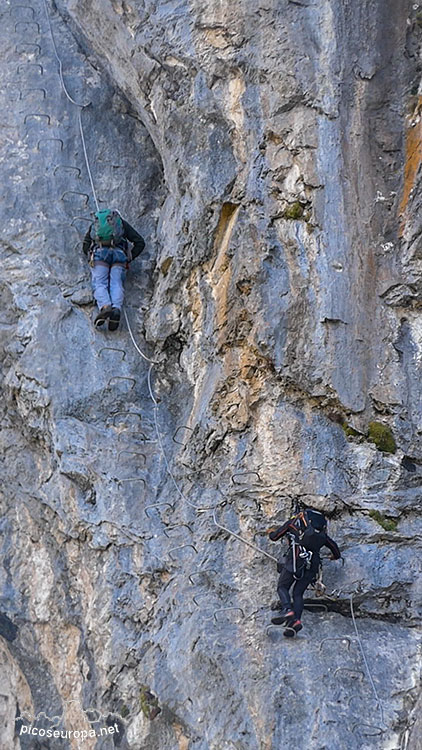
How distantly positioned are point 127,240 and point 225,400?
274 centimetres

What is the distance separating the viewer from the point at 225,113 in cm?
1204

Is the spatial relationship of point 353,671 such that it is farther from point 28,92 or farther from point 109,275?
point 28,92

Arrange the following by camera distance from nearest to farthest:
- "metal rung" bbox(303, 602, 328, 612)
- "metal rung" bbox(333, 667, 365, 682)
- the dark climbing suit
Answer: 1. "metal rung" bbox(333, 667, 365, 682)
2. the dark climbing suit
3. "metal rung" bbox(303, 602, 328, 612)

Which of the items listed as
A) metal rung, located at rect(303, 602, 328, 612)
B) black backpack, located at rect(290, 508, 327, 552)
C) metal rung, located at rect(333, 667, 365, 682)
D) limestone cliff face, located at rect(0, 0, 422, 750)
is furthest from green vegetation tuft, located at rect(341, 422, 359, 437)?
metal rung, located at rect(333, 667, 365, 682)

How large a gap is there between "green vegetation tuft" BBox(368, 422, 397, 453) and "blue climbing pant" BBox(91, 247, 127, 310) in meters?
3.59

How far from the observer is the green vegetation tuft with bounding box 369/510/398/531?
10.6 m

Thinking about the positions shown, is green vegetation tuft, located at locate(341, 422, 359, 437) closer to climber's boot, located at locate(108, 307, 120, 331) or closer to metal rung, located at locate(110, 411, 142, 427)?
metal rung, located at locate(110, 411, 142, 427)

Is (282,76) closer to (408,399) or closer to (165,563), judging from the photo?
(408,399)

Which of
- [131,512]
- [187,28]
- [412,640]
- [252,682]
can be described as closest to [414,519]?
[412,640]

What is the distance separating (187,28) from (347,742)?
8.44 m

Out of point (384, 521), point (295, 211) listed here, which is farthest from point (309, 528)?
point (295, 211)

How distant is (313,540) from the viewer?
32.7 ft

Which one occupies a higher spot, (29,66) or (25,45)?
(25,45)

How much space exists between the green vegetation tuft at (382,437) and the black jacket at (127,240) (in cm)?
393
